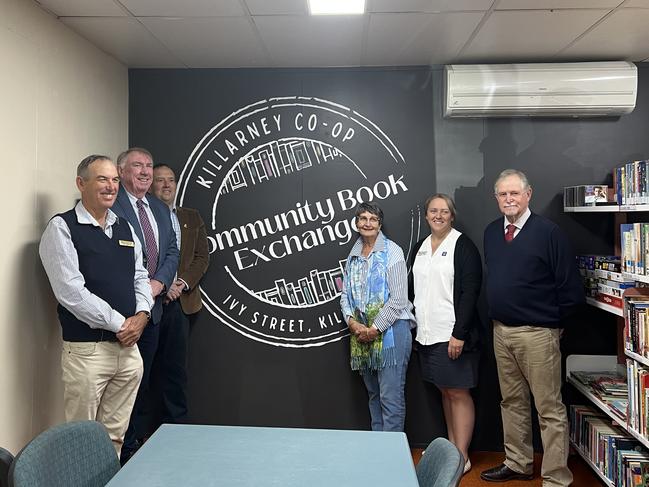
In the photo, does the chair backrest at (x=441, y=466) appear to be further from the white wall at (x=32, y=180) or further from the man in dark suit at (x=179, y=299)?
Answer: the man in dark suit at (x=179, y=299)

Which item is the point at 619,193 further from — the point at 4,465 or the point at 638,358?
the point at 4,465

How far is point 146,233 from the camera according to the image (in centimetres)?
361

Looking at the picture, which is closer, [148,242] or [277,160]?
[148,242]

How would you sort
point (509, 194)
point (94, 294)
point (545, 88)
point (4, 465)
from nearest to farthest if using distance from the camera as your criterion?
point (4, 465), point (94, 294), point (509, 194), point (545, 88)

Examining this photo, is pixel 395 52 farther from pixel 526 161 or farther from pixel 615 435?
pixel 615 435

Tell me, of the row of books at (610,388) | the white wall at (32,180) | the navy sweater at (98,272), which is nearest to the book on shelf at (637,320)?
the row of books at (610,388)

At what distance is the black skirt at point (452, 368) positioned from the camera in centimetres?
368

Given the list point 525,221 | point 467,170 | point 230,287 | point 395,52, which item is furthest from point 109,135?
point 525,221

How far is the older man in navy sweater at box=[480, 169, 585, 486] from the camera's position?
3.40 meters

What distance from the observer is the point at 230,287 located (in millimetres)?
4227

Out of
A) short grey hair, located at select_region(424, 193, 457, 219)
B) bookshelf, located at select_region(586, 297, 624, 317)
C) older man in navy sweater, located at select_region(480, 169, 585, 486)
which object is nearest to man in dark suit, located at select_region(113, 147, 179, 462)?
short grey hair, located at select_region(424, 193, 457, 219)

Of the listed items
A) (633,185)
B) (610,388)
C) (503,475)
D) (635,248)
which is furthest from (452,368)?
(633,185)

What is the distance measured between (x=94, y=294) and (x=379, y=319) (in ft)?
5.71

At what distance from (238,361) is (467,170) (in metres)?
2.16
